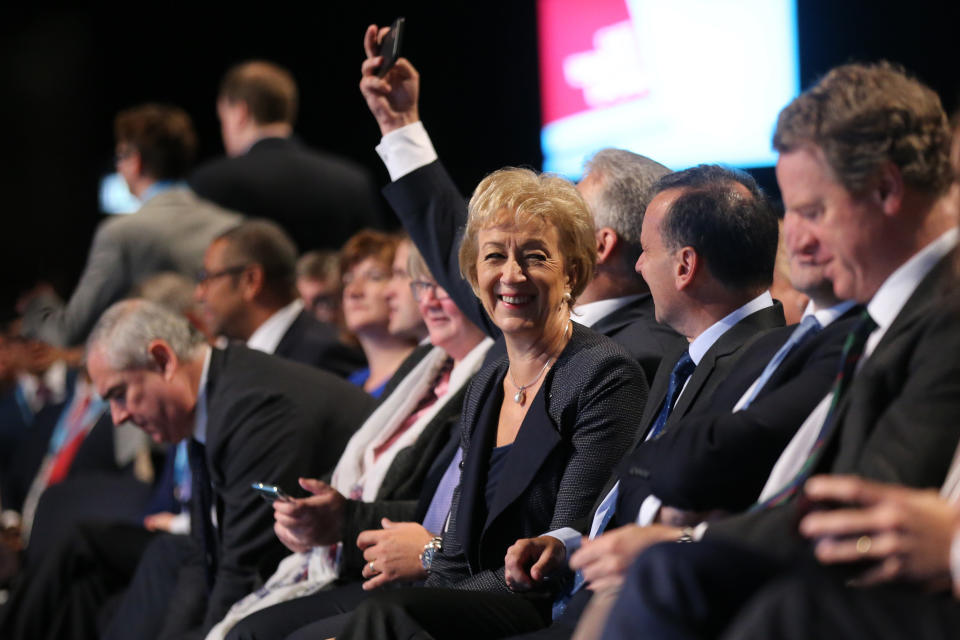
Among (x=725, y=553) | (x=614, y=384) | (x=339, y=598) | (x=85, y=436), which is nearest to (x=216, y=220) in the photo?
(x=85, y=436)

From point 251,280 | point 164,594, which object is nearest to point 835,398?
point 164,594

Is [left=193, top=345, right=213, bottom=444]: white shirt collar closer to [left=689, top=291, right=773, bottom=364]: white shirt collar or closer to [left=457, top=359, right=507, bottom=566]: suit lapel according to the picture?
[left=457, top=359, right=507, bottom=566]: suit lapel

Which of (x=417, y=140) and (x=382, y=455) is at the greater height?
(x=417, y=140)

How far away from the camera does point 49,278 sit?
864 centimetres

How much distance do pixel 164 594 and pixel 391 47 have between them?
1.81 metres

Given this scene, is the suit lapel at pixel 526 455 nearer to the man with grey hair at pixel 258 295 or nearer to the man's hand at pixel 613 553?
the man's hand at pixel 613 553

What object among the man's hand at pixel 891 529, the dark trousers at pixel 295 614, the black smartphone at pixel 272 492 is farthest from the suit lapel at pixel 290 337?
the man's hand at pixel 891 529

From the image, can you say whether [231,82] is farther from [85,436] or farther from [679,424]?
[679,424]

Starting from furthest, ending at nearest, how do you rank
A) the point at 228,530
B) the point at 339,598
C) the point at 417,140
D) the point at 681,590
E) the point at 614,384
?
the point at 228,530, the point at 417,140, the point at 339,598, the point at 614,384, the point at 681,590

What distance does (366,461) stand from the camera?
3.21m

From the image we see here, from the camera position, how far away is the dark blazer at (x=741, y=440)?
1.87 meters

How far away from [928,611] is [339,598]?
1.65 m

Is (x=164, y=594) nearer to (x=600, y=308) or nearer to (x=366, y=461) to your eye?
(x=366, y=461)

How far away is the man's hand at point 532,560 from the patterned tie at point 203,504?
1420 mm
